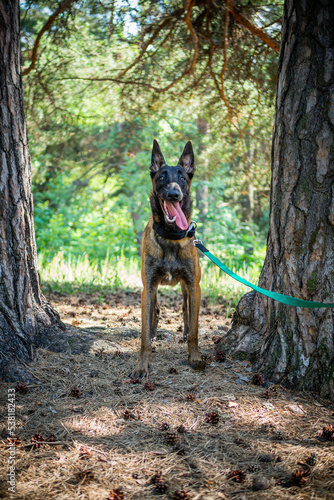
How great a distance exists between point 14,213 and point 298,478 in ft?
8.61

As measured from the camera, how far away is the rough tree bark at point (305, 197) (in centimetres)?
257

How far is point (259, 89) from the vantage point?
6.17m

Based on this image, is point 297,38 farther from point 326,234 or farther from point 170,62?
point 170,62

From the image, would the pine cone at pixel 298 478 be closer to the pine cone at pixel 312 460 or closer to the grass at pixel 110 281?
the pine cone at pixel 312 460

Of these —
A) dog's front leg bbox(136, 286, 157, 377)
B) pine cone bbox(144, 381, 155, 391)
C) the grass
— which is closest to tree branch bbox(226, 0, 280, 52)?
dog's front leg bbox(136, 286, 157, 377)

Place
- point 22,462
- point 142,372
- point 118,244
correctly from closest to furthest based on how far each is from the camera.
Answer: point 22,462 < point 142,372 < point 118,244

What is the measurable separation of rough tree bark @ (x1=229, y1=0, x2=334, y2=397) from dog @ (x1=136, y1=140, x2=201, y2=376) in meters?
0.78

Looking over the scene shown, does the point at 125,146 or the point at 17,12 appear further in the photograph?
the point at 125,146

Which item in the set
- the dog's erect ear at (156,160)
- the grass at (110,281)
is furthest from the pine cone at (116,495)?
the grass at (110,281)

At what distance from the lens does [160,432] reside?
7.31ft

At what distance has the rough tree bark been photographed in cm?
257

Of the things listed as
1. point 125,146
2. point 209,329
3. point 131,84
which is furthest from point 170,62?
point 125,146

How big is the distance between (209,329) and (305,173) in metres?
2.48

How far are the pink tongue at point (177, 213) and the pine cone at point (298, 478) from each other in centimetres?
197
